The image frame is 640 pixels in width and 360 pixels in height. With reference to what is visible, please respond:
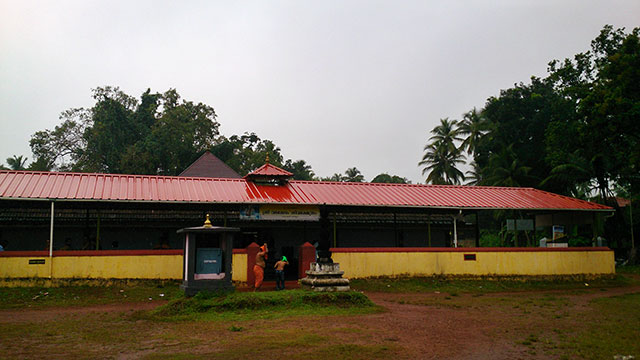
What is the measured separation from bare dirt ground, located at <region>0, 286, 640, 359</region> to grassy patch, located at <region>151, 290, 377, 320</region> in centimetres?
63

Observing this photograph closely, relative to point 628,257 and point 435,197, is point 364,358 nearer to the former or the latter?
point 435,197

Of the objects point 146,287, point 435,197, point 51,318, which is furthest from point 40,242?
point 435,197

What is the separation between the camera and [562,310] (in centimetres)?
1297

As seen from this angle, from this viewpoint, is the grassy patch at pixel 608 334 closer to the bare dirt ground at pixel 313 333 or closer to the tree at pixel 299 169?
the bare dirt ground at pixel 313 333

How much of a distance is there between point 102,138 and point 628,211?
41.0 meters

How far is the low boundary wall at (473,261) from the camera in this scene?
18.8 metres

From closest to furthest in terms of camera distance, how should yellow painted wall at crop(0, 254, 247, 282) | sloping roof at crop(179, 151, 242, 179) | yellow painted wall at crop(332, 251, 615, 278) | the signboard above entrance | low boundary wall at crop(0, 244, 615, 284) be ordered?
yellow painted wall at crop(0, 254, 247, 282), low boundary wall at crop(0, 244, 615, 284), yellow painted wall at crop(332, 251, 615, 278), the signboard above entrance, sloping roof at crop(179, 151, 242, 179)

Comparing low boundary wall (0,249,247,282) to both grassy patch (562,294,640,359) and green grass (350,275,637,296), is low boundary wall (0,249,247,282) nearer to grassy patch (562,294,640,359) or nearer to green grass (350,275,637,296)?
green grass (350,275,637,296)

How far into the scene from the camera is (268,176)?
2236 centimetres

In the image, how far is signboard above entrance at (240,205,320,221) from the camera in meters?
20.2

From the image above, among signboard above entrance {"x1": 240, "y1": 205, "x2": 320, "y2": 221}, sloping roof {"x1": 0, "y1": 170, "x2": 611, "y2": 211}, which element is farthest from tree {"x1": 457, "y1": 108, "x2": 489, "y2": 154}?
signboard above entrance {"x1": 240, "y1": 205, "x2": 320, "y2": 221}

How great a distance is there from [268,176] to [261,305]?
418 inches

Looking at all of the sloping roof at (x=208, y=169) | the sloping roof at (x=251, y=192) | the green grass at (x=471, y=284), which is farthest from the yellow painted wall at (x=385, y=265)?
the sloping roof at (x=208, y=169)

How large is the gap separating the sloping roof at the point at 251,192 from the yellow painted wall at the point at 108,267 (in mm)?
2096
